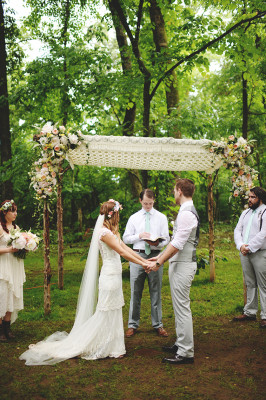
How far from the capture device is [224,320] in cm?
603

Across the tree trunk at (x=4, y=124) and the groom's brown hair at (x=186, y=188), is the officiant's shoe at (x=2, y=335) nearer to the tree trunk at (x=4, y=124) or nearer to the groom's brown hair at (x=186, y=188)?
the groom's brown hair at (x=186, y=188)

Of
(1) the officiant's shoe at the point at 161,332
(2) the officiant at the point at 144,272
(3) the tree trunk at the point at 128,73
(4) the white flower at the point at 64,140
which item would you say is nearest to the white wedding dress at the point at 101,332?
(2) the officiant at the point at 144,272

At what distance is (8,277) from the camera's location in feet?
16.3

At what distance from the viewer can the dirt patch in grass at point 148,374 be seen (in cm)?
358

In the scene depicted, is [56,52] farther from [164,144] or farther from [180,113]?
[164,144]

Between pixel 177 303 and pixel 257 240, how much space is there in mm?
1909

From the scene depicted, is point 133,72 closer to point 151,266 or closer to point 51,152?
point 51,152

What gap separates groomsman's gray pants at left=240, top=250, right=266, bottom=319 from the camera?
5.59 meters

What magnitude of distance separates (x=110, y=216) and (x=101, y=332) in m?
1.42

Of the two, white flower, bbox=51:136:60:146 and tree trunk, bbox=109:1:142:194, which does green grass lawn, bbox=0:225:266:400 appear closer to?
white flower, bbox=51:136:60:146

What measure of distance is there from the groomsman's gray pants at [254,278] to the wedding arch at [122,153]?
1.35m

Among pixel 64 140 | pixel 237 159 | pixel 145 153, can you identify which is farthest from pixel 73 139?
pixel 237 159

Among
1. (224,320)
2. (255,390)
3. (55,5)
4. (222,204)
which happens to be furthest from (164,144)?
(222,204)

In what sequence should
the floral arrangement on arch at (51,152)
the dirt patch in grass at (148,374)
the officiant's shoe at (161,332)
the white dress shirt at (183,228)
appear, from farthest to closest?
the floral arrangement on arch at (51,152) < the officiant's shoe at (161,332) < the white dress shirt at (183,228) < the dirt patch in grass at (148,374)
